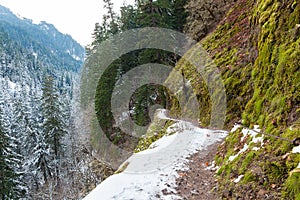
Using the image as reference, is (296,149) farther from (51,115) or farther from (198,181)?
(51,115)

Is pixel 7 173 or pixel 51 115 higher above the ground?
pixel 51 115

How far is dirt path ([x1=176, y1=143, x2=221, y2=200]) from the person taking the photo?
5836 mm

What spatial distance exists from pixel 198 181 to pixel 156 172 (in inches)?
55.4

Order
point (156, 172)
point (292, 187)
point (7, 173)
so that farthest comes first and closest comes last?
1. point (7, 173)
2. point (156, 172)
3. point (292, 187)

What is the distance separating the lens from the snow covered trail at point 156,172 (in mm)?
6075

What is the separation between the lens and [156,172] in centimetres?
745

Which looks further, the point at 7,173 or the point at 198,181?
the point at 7,173

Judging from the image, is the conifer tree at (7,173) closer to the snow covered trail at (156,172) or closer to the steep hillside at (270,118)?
the snow covered trail at (156,172)

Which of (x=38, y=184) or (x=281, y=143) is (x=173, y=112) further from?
(x=38, y=184)

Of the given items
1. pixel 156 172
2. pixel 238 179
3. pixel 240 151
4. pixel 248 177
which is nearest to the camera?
pixel 248 177

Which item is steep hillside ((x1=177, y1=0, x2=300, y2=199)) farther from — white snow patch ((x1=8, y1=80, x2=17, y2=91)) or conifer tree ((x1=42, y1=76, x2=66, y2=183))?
white snow patch ((x1=8, y1=80, x2=17, y2=91))

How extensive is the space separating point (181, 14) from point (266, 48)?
1119 inches

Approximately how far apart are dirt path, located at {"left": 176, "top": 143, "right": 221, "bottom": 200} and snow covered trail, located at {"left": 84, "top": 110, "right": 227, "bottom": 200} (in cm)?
22

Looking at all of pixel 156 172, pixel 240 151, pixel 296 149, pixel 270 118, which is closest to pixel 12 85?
pixel 156 172
